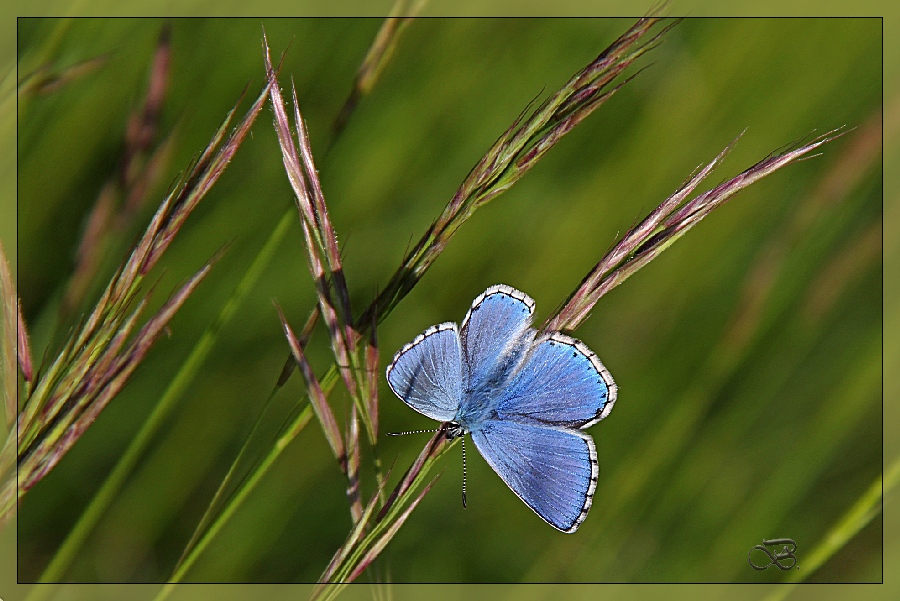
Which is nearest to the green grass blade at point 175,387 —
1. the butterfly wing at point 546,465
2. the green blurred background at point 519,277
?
the butterfly wing at point 546,465

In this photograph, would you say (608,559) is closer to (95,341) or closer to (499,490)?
(499,490)

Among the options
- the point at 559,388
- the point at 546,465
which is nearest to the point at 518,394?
the point at 559,388

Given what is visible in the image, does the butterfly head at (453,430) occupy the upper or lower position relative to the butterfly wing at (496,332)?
lower

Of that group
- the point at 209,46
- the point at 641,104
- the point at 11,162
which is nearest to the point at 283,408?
the point at 11,162
